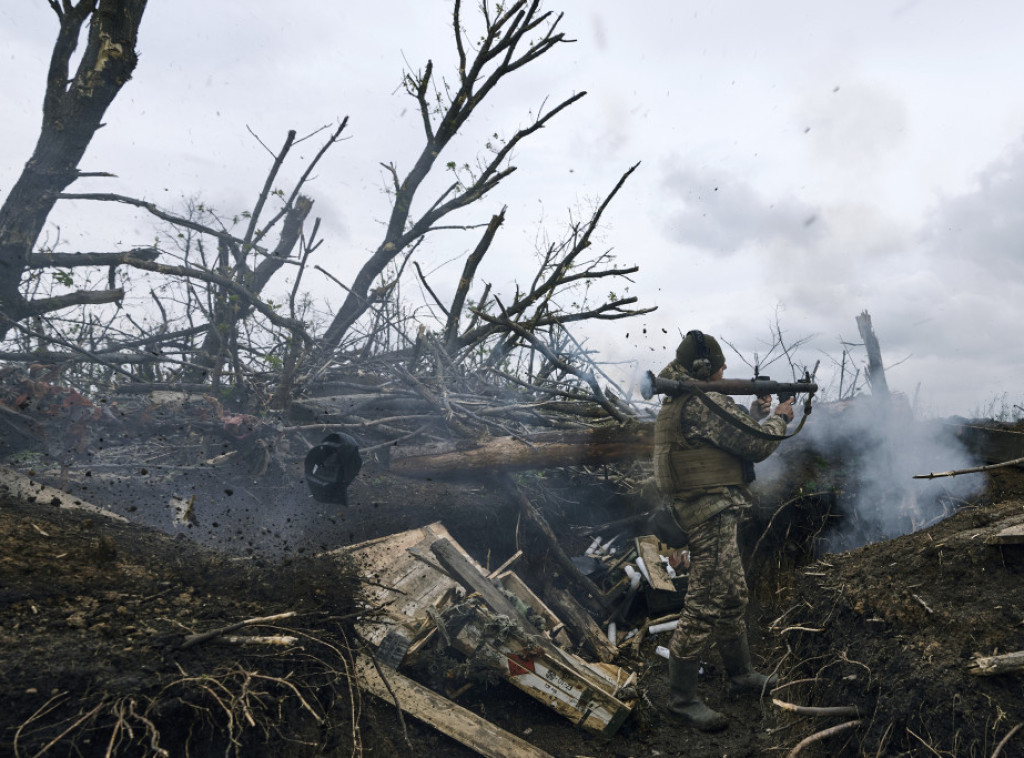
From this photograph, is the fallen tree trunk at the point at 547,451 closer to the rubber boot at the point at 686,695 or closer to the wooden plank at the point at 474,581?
the wooden plank at the point at 474,581

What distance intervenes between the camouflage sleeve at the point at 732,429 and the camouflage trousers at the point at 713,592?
467mm

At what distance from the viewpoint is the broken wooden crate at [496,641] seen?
443 centimetres

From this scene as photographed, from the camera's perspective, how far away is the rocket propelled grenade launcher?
4.84 m

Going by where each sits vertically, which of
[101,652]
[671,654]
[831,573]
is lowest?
[671,654]

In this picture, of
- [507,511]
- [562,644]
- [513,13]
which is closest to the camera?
[562,644]

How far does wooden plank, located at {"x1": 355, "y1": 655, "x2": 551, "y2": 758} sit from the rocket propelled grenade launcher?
254cm

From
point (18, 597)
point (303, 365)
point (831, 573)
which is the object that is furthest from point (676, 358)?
point (303, 365)

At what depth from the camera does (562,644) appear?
5883 millimetres

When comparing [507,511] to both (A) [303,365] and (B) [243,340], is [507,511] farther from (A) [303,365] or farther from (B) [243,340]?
(B) [243,340]

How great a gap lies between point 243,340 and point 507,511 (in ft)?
13.8

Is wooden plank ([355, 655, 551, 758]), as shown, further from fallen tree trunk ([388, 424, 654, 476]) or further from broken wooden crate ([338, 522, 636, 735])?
fallen tree trunk ([388, 424, 654, 476])

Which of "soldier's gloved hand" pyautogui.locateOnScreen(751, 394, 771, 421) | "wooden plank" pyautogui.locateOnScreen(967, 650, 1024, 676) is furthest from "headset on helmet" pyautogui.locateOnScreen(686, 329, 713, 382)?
"wooden plank" pyautogui.locateOnScreen(967, 650, 1024, 676)

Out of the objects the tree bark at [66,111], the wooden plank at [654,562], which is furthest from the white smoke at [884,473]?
the tree bark at [66,111]

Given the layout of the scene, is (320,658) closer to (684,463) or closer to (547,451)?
(684,463)
